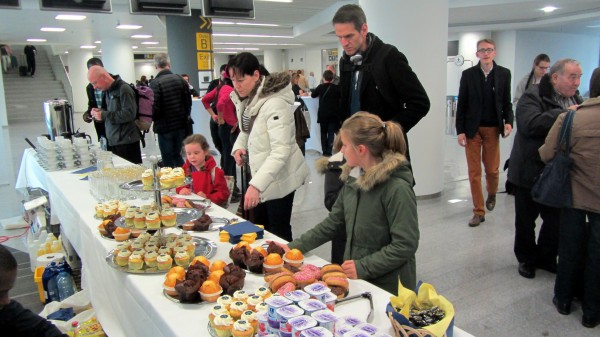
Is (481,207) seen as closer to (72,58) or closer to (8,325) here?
(8,325)

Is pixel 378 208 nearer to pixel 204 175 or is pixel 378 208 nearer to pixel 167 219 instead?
pixel 167 219

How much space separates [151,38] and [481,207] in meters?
14.6

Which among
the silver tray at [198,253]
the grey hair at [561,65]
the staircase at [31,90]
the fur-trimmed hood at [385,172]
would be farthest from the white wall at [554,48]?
the staircase at [31,90]

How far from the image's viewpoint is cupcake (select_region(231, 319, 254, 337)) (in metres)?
1.23

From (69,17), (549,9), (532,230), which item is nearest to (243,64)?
(532,230)

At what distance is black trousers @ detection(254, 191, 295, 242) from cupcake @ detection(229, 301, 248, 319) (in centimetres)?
140

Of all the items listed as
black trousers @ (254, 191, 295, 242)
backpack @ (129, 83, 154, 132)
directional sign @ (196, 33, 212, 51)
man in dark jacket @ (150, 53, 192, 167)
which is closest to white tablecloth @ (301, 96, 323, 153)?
directional sign @ (196, 33, 212, 51)

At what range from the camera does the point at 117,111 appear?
453cm

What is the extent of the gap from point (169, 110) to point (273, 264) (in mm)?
4204

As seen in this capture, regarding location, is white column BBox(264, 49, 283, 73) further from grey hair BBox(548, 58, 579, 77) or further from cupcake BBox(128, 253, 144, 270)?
cupcake BBox(128, 253, 144, 270)

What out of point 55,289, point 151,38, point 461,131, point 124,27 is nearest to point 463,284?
point 461,131

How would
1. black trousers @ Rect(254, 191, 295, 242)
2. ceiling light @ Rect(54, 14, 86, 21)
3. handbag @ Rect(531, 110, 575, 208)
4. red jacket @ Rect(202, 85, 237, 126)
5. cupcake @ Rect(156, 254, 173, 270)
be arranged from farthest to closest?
ceiling light @ Rect(54, 14, 86, 21)
red jacket @ Rect(202, 85, 237, 126)
black trousers @ Rect(254, 191, 295, 242)
handbag @ Rect(531, 110, 575, 208)
cupcake @ Rect(156, 254, 173, 270)

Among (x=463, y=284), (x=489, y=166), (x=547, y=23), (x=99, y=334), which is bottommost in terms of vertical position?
(x=463, y=284)

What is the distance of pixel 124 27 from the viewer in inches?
513
